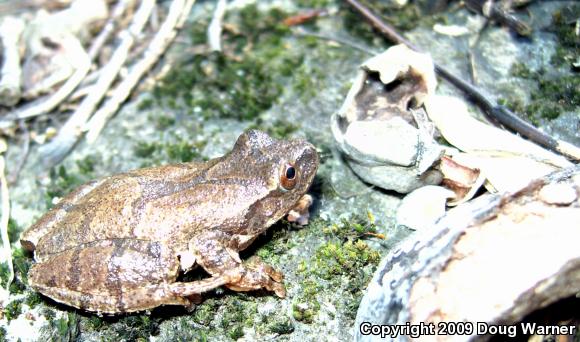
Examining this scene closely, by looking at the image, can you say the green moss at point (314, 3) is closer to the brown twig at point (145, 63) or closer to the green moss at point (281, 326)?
the brown twig at point (145, 63)

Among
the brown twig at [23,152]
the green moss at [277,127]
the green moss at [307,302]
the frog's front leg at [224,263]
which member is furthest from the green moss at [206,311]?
the brown twig at [23,152]

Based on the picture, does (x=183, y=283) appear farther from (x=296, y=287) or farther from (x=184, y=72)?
(x=184, y=72)

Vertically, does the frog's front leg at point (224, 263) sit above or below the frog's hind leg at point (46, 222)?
below

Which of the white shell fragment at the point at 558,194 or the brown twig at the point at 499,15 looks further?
the brown twig at the point at 499,15

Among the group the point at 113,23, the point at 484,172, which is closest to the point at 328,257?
the point at 484,172

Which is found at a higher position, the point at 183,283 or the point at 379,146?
the point at 379,146

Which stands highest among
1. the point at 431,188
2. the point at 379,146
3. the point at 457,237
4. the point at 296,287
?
the point at 457,237

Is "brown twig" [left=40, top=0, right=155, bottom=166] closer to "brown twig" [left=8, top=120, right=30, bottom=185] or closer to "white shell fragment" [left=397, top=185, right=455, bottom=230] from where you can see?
"brown twig" [left=8, top=120, right=30, bottom=185]
